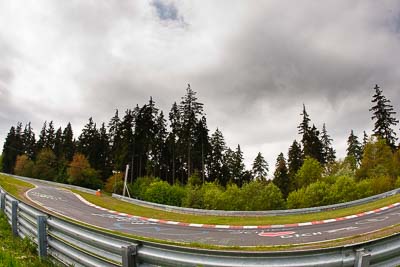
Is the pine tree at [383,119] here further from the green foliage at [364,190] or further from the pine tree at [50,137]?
the pine tree at [50,137]

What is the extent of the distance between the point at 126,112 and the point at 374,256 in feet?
262

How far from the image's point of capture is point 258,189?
135 feet

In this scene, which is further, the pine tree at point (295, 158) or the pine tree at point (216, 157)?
the pine tree at point (216, 157)

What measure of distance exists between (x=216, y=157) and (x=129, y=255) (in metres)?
80.0

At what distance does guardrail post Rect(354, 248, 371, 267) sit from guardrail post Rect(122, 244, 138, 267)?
232 centimetres

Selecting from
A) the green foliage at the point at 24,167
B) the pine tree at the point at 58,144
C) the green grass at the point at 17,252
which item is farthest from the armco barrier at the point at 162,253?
the pine tree at the point at 58,144

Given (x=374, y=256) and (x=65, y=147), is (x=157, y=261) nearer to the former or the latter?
(x=374, y=256)

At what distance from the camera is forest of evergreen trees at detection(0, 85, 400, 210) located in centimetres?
4109

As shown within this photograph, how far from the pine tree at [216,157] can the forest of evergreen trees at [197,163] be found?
0.25 m

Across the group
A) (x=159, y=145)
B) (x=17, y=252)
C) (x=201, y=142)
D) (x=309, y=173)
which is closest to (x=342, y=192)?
(x=309, y=173)

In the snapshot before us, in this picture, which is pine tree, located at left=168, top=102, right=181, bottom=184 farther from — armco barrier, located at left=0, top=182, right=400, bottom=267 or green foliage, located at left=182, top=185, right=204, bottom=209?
armco barrier, located at left=0, top=182, right=400, bottom=267

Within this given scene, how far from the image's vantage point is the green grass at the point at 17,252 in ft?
18.1

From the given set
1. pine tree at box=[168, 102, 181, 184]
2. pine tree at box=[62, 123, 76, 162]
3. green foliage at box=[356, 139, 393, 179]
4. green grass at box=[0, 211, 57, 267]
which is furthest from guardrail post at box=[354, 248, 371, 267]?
pine tree at box=[62, 123, 76, 162]

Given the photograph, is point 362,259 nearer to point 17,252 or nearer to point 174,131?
point 17,252
